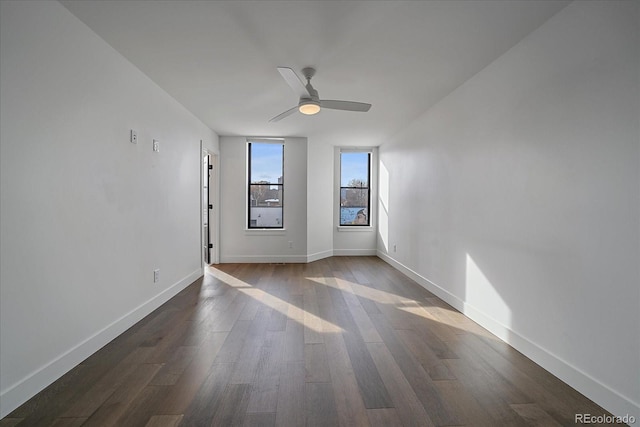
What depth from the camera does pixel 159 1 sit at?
2.04 m

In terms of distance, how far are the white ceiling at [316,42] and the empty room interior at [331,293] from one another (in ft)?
0.07

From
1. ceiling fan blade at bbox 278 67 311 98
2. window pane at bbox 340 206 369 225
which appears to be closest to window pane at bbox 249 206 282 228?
window pane at bbox 340 206 369 225

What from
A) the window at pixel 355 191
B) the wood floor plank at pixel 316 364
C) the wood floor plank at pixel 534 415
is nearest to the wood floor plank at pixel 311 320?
the wood floor plank at pixel 316 364

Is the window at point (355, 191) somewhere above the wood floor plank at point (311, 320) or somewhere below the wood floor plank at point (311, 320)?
above

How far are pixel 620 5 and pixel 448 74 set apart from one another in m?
1.45

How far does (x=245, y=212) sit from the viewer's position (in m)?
6.25

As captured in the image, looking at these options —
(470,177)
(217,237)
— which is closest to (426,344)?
(470,177)

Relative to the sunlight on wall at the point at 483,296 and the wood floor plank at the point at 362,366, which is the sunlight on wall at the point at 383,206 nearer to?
the sunlight on wall at the point at 483,296

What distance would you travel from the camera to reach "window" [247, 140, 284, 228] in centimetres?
641

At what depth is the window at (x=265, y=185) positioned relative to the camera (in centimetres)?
641

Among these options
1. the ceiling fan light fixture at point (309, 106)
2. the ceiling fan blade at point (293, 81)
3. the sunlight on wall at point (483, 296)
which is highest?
the ceiling fan blade at point (293, 81)

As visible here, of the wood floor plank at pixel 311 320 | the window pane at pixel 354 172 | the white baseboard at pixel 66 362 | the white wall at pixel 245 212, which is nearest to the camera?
the white baseboard at pixel 66 362

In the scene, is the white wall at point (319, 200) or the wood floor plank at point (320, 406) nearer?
the wood floor plank at point (320, 406)

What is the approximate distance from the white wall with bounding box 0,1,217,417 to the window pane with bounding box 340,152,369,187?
4.47m
